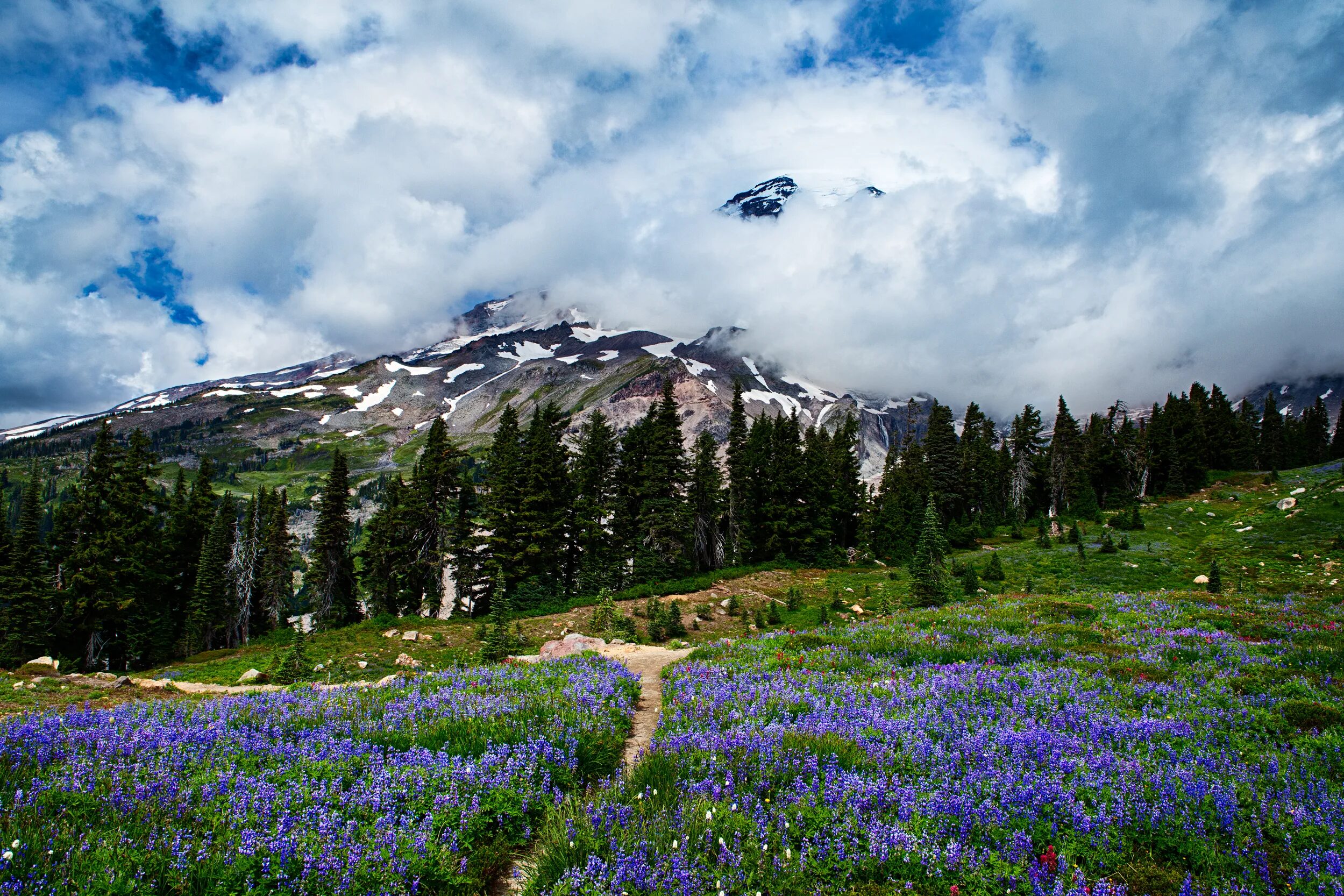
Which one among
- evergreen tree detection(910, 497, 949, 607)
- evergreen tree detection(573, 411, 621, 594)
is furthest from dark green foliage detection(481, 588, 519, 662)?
evergreen tree detection(573, 411, 621, 594)

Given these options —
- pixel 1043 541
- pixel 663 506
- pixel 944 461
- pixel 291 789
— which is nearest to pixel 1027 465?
pixel 944 461

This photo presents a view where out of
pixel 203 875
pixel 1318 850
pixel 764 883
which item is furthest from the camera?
pixel 1318 850

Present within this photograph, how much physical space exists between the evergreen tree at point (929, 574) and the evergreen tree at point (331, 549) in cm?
4135

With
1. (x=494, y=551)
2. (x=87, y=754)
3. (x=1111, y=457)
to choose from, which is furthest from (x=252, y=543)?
(x=1111, y=457)

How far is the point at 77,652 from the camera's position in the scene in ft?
130

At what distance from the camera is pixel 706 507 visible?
52.6 meters

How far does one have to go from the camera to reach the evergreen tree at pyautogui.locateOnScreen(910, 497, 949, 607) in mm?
25578

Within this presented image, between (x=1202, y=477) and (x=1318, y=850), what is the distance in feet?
308

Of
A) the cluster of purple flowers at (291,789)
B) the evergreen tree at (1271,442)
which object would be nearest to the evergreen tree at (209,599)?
the cluster of purple flowers at (291,789)

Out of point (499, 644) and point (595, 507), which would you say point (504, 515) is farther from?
point (499, 644)

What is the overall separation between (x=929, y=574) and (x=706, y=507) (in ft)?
91.6

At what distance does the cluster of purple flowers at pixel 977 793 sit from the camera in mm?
4453

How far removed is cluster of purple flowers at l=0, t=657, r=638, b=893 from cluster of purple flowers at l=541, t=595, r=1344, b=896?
0.98 metres

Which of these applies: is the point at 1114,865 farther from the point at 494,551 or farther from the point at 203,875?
the point at 494,551
